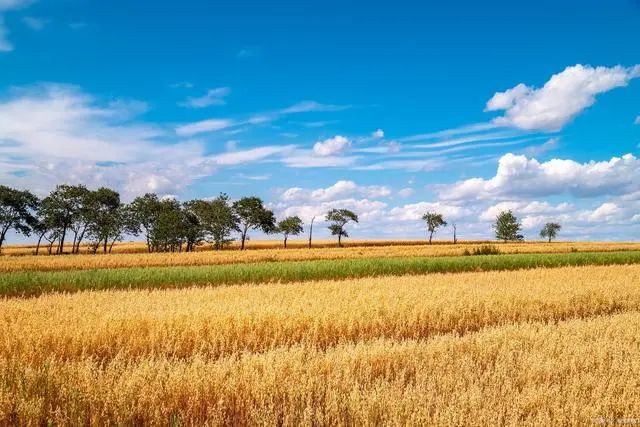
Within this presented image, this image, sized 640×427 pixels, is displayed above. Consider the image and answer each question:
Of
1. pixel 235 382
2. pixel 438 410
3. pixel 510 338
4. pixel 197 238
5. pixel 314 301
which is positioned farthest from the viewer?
pixel 197 238

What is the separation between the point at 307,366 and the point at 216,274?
2088cm

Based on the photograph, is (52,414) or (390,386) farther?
(390,386)

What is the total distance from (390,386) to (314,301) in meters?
7.54

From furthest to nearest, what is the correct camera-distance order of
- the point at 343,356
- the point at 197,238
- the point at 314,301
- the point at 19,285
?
the point at 197,238, the point at 19,285, the point at 314,301, the point at 343,356

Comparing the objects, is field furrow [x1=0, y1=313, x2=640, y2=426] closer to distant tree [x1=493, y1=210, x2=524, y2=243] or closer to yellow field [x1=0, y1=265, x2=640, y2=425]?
yellow field [x1=0, y1=265, x2=640, y2=425]

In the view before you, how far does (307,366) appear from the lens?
7.39 m

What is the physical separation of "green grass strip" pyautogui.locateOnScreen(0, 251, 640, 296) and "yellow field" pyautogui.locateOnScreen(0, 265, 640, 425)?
10376 mm

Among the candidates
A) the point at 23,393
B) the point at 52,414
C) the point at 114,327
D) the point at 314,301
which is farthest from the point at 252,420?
the point at 314,301

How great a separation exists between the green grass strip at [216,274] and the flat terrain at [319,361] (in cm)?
826

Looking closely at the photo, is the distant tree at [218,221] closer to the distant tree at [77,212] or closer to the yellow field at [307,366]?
the distant tree at [77,212]

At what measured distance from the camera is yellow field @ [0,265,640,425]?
5789 millimetres

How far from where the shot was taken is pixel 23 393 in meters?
6.13

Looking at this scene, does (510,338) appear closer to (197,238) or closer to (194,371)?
(194,371)

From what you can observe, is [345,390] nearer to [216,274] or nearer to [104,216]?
[216,274]
